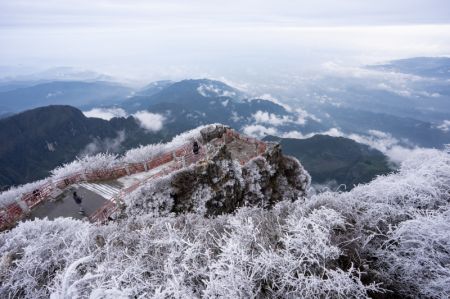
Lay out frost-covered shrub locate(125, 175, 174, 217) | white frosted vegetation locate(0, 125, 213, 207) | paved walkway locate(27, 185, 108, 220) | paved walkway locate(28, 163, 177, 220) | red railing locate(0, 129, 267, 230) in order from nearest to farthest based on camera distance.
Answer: red railing locate(0, 129, 267, 230) < frost-covered shrub locate(125, 175, 174, 217) < paved walkway locate(27, 185, 108, 220) < paved walkway locate(28, 163, 177, 220) < white frosted vegetation locate(0, 125, 213, 207)

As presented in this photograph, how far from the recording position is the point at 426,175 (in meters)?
14.0

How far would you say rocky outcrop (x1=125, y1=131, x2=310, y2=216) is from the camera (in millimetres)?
20969

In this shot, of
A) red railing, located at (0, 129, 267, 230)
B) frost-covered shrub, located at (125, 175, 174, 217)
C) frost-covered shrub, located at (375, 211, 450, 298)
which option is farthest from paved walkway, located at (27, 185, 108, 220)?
frost-covered shrub, located at (375, 211, 450, 298)

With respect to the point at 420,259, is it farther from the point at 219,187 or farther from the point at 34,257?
the point at 34,257

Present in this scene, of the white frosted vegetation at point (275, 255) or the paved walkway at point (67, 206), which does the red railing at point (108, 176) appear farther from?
the white frosted vegetation at point (275, 255)

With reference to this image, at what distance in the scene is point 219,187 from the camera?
2348cm

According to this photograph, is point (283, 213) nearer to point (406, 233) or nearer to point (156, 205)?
point (406, 233)

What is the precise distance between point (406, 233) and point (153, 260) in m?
10.9

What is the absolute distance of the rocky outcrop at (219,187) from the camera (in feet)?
68.8

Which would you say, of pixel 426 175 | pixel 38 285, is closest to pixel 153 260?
pixel 38 285

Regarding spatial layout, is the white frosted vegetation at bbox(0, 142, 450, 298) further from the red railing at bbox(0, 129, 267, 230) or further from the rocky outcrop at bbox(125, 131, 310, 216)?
the red railing at bbox(0, 129, 267, 230)

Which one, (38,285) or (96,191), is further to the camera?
(96,191)

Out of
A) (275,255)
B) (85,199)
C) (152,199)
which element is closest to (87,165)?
(85,199)

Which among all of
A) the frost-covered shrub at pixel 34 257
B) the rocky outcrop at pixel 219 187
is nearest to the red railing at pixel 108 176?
the rocky outcrop at pixel 219 187
